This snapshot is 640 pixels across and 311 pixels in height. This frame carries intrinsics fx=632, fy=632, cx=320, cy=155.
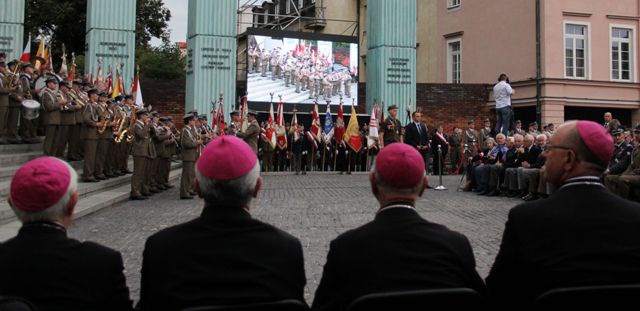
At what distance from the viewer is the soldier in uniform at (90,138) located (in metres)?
14.3

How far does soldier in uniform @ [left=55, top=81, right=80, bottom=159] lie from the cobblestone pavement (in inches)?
102

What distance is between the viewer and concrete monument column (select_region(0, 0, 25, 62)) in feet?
64.2

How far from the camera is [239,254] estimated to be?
274cm

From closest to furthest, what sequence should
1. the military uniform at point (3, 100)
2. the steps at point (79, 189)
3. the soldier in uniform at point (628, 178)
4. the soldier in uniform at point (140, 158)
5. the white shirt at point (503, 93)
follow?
1. the steps at point (79, 189)
2. the soldier in uniform at point (628, 178)
3. the soldier in uniform at point (140, 158)
4. the military uniform at point (3, 100)
5. the white shirt at point (503, 93)

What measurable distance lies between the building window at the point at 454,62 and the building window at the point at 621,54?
7.60m

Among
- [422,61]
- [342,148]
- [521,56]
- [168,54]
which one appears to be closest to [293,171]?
[342,148]

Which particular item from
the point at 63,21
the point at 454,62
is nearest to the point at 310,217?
the point at 454,62

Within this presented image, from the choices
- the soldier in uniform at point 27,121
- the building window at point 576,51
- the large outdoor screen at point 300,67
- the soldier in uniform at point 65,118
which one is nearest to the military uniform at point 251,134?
the soldier in uniform at point 65,118

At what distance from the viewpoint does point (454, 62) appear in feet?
114

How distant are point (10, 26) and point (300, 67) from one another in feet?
38.9

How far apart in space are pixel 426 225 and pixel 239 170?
2.98 ft

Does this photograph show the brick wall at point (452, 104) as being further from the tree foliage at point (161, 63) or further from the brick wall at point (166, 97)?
the tree foliage at point (161, 63)

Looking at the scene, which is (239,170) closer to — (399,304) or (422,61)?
(399,304)

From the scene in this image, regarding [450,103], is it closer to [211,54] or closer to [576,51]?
[576,51]
